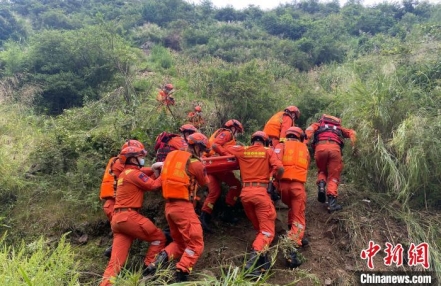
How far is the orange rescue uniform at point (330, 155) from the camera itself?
241 inches

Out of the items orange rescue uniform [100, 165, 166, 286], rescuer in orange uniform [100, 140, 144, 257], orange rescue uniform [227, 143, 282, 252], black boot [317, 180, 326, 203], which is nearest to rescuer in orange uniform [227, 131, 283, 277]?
orange rescue uniform [227, 143, 282, 252]

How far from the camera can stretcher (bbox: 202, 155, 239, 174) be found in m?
5.70

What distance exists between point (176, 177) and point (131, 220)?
2.75 ft

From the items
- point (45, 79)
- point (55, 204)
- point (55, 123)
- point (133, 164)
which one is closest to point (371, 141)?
point (133, 164)

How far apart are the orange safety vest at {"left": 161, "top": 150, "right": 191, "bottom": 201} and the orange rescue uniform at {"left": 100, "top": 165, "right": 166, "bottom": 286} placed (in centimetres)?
24

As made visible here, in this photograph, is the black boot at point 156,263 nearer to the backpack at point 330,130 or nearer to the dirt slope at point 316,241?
the dirt slope at point 316,241

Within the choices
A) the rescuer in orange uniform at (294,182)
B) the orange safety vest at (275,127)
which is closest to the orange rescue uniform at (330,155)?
the rescuer in orange uniform at (294,182)

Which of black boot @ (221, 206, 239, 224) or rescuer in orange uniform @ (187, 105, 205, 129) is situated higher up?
rescuer in orange uniform @ (187, 105, 205, 129)

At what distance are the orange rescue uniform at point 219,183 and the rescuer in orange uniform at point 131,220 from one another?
120 cm

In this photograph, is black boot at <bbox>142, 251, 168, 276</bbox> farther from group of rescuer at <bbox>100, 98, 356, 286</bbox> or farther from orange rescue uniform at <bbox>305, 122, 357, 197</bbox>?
orange rescue uniform at <bbox>305, 122, 357, 197</bbox>

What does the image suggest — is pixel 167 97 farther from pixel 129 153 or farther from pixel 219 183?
pixel 129 153

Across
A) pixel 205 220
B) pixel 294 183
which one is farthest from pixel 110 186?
pixel 294 183

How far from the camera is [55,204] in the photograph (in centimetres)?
641

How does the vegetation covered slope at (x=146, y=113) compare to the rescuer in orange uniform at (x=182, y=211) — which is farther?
the vegetation covered slope at (x=146, y=113)
